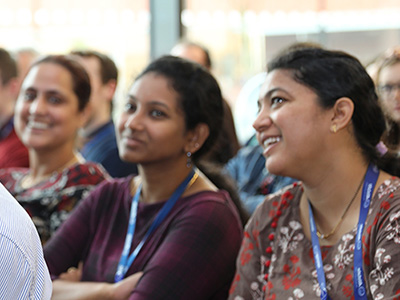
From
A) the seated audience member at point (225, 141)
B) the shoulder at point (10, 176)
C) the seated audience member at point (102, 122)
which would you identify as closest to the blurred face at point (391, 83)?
the seated audience member at point (225, 141)

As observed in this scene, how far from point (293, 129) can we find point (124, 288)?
2.47 ft

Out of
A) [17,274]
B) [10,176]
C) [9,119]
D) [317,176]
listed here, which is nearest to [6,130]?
[9,119]

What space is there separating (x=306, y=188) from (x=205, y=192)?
0.46 metres

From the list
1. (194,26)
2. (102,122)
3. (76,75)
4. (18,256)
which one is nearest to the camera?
(18,256)

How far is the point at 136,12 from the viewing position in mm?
5531

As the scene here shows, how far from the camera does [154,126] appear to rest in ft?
7.65

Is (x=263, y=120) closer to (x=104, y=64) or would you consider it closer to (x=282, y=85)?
(x=282, y=85)

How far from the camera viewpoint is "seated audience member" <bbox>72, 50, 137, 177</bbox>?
3.50 m

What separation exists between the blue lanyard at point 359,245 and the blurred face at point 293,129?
151 mm

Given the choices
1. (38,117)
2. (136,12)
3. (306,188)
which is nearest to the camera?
(306,188)

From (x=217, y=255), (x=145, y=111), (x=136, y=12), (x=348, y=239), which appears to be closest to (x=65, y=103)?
(x=145, y=111)

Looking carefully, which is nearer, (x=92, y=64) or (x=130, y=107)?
(x=130, y=107)

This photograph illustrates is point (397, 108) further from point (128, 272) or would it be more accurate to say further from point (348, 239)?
point (128, 272)

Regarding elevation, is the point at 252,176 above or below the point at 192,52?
below
